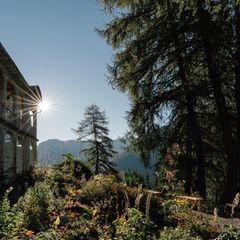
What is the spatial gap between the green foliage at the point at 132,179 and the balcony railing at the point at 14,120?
6.33 metres

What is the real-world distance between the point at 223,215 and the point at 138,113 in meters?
7.64

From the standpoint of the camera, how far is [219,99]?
17.3m

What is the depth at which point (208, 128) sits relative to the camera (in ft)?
65.3

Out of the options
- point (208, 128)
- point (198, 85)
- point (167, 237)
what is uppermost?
point (198, 85)

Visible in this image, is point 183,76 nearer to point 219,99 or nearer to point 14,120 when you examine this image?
point 219,99

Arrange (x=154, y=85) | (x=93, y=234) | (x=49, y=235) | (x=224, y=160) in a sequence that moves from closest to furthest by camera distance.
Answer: (x=49, y=235) < (x=93, y=234) < (x=154, y=85) < (x=224, y=160)

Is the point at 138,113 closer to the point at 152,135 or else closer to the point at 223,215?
the point at 152,135

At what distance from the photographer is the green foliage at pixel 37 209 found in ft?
28.8

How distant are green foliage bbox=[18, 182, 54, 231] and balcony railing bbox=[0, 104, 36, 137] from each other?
35.4ft

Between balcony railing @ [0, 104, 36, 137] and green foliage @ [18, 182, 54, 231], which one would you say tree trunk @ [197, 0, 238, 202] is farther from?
balcony railing @ [0, 104, 36, 137]

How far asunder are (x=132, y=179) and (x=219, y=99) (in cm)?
480

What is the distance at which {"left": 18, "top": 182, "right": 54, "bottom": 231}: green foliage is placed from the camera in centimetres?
877

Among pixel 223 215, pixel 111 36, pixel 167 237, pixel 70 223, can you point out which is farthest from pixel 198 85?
pixel 167 237

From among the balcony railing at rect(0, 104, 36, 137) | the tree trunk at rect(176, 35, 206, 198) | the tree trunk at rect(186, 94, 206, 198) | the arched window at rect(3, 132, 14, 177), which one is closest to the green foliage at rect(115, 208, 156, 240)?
the tree trunk at rect(176, 35, 206, 198)
